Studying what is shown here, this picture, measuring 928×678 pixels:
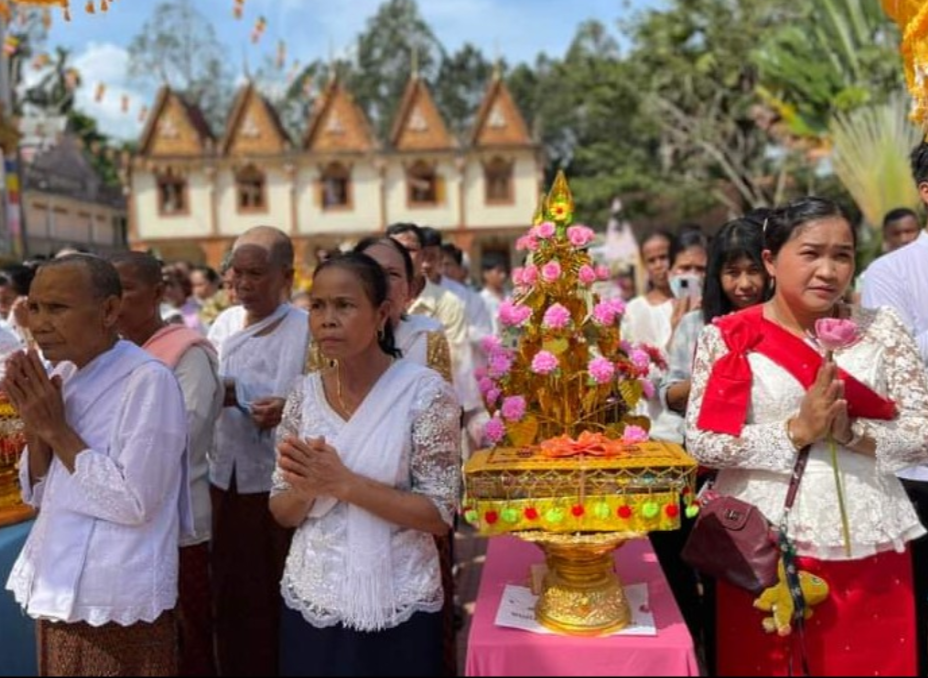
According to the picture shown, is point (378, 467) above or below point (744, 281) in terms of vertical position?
below

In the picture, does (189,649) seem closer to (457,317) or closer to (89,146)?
(457,317)

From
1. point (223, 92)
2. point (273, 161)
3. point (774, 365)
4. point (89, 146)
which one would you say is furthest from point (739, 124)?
point (89, 146)

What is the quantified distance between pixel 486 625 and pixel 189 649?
1373 millimetres

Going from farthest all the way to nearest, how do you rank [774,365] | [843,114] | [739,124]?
[739,124] → [843,114] → [774,365]

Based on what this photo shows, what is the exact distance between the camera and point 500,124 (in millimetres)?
27453

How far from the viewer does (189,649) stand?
10.0 feet

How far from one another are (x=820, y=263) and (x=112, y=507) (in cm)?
173

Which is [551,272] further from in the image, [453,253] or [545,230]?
[453,253]

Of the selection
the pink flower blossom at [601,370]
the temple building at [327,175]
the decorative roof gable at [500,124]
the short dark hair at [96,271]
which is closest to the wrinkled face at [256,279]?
the short dark hair at [96,271]

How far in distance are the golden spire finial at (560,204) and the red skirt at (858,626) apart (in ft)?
3.71

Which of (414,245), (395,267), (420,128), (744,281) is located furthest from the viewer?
(420,128)

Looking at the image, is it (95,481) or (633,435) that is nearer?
(95,481)

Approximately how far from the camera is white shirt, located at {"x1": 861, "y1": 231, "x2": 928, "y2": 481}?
9.17 ft

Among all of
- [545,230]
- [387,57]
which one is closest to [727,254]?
[545,230]
